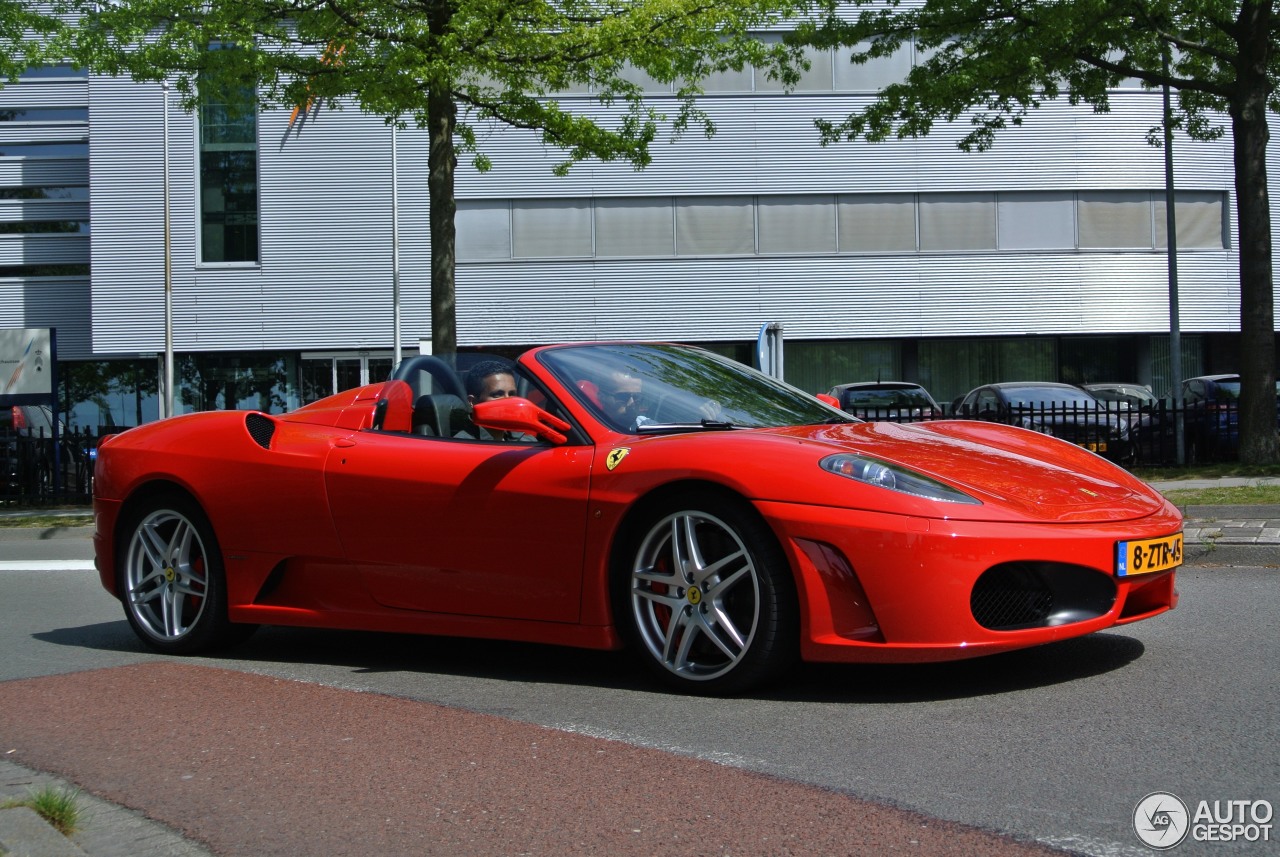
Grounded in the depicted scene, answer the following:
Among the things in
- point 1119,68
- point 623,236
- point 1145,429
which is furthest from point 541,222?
point 1145,429

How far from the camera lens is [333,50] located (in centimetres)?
1628

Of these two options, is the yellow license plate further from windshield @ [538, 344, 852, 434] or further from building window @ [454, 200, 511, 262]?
building window @ [454, 200, 511, 262]

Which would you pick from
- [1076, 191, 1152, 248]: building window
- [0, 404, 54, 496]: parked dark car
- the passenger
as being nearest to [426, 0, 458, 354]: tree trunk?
[0, 404, 54, 496]: parked dark car

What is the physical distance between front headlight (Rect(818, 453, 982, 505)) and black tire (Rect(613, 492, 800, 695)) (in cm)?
33

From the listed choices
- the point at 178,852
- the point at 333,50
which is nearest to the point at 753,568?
the point at 178,852

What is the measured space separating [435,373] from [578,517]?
127cm

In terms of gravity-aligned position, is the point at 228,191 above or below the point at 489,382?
above

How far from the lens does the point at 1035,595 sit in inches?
176

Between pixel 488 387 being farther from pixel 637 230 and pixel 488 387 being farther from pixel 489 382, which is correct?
pixel 637 230

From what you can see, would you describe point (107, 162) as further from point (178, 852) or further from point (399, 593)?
point (178, 852)

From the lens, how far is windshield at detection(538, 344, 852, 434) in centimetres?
531

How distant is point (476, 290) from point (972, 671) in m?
27.6

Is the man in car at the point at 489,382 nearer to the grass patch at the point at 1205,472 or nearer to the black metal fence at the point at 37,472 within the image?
the grass patch at the point at 1205,472

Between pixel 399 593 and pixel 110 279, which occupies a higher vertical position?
pixel 110 279
